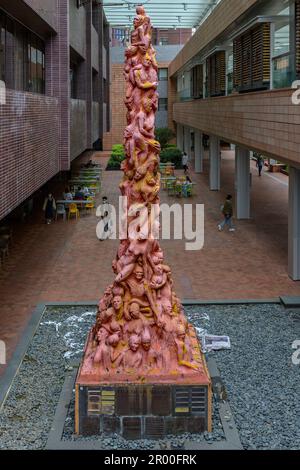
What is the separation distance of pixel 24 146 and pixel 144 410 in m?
7.75

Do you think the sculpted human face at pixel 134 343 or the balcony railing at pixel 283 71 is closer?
the sculpted human face at pixel 134 343

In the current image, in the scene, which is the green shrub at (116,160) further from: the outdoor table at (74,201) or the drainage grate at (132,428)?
the drainage grate at (132,428)

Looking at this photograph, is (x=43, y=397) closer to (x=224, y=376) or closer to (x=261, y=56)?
(x=224, y=376)

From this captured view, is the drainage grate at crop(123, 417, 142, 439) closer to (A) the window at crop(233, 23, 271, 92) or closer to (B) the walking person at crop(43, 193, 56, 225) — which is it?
(A) the window at crop(233, 23, 271, 92)

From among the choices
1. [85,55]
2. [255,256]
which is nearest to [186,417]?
[255,256]

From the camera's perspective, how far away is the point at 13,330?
542 inches

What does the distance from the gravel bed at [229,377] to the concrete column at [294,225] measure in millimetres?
2701

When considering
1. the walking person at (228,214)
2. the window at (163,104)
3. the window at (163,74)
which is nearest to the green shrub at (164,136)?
the window at (163,104)

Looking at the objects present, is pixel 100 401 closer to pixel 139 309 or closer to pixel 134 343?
pixel 134 343

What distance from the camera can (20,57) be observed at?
20.0 meters

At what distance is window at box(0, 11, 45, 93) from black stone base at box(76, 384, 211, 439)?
34.9 feet

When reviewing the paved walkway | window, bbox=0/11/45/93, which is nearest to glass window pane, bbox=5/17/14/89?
window, bbox=0/11/45/93

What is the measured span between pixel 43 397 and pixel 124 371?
5.82 feet

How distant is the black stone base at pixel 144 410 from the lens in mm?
9406
